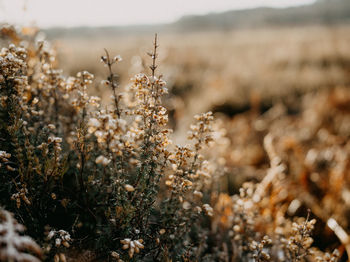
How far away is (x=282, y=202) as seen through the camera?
3322 mm

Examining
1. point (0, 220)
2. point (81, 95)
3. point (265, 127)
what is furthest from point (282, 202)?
point (0, 220)

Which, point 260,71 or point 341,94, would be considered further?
point 260,71

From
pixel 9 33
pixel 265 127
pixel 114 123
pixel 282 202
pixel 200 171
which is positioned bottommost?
pixel 282 202

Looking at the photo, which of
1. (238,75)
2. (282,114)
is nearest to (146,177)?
(282,114)

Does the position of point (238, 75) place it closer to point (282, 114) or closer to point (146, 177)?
point (282, 114)

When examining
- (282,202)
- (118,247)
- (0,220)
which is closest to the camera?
(0,220)

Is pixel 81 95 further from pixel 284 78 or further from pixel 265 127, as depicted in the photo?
pixel 284 78

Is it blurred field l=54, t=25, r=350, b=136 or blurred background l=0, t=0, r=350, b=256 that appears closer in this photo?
blurred background l=0, t=0, r=350, b=256

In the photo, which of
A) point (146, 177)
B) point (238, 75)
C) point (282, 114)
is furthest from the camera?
point (238, 75)

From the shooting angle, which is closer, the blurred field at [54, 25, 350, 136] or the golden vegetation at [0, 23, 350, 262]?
the golden vegetation at [0, 23, 350, 262]

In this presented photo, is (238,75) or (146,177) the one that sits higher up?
(238,75)

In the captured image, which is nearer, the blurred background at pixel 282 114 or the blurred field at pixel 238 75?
the blurred background at pixel 282 114

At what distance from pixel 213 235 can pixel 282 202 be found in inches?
44.6

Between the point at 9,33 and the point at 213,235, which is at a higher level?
the point at 9,33
